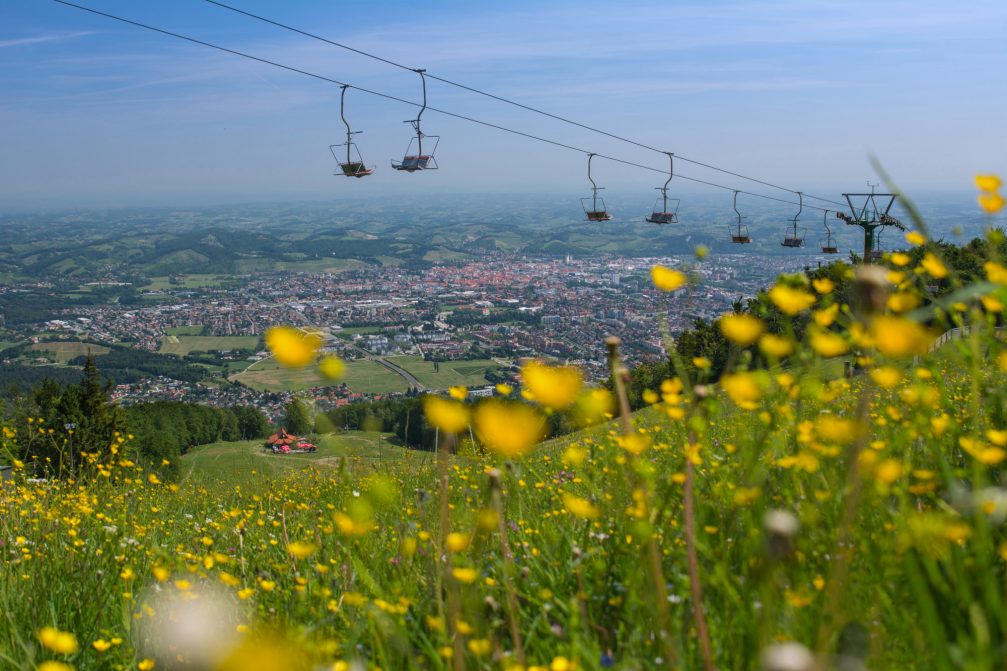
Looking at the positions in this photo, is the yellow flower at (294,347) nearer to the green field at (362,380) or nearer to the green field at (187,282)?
the green field at (362,380)

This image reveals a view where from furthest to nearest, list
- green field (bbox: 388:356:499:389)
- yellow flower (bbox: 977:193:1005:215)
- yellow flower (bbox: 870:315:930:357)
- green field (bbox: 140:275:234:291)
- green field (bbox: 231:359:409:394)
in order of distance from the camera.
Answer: green field (bbox: 140:275:234:291), green field (bbox: 231:359:409:394), green field (bbox: 388:356:499:389), yellow flower (bbox: 977:193:1005:215), yellow flower (bbox: 870:315:930:357)

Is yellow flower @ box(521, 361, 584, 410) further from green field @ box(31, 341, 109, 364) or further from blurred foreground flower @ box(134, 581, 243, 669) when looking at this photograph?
green field @ box(31, 341, 109, 364)

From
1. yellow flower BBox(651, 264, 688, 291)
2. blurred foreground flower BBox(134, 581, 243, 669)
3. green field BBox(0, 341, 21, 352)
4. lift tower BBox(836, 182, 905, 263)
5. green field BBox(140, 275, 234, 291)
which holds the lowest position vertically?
green field BBox(0, 341, 21, 352)

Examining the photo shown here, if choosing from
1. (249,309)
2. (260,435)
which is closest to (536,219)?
(249,309)

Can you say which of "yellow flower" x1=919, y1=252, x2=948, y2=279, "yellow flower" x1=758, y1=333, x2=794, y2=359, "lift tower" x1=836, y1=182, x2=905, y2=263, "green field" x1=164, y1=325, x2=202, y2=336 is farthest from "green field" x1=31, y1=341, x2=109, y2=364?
"yellow flower" x1=919, y1=252, x2=948, y2=279

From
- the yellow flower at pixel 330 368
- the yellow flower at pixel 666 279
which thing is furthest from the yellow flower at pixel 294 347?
the yellow flower at pixel 666 279

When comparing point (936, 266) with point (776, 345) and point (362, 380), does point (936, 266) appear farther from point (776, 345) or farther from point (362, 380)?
point (362, 380)

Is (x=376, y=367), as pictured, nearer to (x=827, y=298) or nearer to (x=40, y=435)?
(x=40, y=435)
